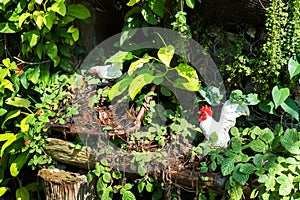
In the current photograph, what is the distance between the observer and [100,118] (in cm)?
232

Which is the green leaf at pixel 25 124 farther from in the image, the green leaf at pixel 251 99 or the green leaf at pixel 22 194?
the green leaf at pixel 251 99

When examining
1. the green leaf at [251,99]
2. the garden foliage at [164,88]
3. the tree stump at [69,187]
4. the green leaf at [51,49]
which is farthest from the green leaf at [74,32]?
the green leaf at [251,99]

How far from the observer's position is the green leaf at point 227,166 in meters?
1.87

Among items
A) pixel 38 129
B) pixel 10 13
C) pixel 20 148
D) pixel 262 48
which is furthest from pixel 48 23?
pixel 262 48

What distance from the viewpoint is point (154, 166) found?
81.7 inches

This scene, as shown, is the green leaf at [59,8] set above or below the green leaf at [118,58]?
above

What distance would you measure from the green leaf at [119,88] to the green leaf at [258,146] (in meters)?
0.71

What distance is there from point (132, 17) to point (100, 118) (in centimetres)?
58

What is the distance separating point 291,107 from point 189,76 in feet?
1.60

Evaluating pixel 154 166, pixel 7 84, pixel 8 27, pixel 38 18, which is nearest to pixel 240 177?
pixel 154 166

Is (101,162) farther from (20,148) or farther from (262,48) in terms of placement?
(262,48)

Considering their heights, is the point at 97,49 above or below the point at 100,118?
above

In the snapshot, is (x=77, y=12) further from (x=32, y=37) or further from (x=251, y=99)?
(x=251, y=99)

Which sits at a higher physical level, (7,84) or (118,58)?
(118,58)
